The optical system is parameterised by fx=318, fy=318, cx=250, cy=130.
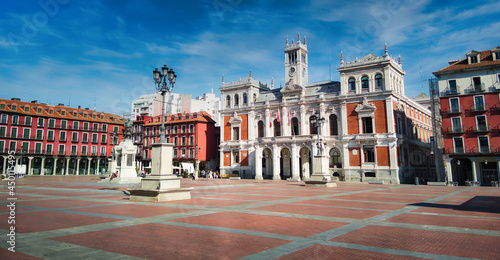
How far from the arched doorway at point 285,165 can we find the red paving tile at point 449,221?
4243 cm

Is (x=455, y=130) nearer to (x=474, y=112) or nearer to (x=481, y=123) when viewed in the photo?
(x=481, y=123)

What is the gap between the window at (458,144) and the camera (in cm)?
4053

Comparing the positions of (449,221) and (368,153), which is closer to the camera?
(449,221)

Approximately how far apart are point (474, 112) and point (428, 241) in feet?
132

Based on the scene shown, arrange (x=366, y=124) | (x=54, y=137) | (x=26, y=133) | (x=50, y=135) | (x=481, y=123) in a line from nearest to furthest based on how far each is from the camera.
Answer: (x=481, y=123)
(x=366, y=124)
(x=26, y=133)
(x=50, y=135)
(x=54, y=137)

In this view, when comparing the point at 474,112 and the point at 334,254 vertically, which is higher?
the point at 474,112

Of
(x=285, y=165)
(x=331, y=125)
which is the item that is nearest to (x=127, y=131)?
(x=285, y=165)

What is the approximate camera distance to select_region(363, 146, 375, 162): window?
4598cm

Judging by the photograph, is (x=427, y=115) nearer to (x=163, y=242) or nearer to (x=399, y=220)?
(x=399, y=220)

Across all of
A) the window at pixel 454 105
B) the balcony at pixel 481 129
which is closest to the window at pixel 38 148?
the window at pixel 454 105

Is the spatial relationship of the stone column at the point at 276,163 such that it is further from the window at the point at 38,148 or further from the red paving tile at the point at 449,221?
the window at the point at 38,148

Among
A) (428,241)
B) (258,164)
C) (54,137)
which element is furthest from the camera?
(54,137)

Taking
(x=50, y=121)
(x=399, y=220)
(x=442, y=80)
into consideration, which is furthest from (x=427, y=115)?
(x=50, y=121)

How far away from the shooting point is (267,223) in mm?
10445
